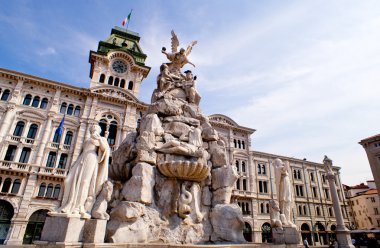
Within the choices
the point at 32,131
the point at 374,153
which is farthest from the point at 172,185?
the point at 374,153

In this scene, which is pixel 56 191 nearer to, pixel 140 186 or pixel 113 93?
pixel 113 93

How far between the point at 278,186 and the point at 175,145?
475 centimetres

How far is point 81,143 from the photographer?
28031mm

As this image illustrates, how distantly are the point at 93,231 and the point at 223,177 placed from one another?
423 cm

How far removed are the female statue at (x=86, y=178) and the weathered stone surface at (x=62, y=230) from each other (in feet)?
0.73

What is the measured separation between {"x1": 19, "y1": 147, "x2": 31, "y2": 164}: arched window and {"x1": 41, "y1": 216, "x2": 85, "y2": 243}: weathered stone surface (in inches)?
995

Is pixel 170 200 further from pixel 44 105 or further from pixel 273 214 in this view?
pixel 44 105

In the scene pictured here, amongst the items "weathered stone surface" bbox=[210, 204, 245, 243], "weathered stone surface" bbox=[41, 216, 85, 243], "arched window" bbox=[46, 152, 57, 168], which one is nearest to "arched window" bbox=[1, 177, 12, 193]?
"arched window" bbox=[46, 152, 57, 168]

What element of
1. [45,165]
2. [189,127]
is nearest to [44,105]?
[45,165]

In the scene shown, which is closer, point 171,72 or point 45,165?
point 171,72

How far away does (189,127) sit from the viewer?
862cm

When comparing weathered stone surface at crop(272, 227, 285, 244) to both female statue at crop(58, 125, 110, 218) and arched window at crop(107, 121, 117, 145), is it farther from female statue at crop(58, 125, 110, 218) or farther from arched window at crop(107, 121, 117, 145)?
arched window at crop(107, 121, 117, 145)

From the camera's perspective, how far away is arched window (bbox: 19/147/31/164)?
2505cm

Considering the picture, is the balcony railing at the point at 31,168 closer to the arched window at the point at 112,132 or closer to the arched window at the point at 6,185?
the arched window at the point at 6,185
